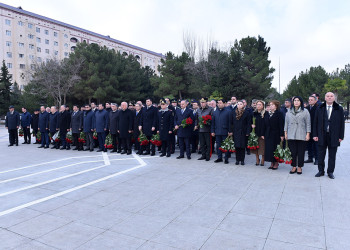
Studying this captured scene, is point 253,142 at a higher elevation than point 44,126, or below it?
below

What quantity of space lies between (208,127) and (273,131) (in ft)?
6.74

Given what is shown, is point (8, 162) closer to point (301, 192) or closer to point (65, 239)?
point (65, 239)

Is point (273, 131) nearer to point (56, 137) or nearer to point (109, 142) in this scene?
point (109, 142)

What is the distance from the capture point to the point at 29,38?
5512cm

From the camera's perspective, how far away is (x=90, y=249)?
297 cm

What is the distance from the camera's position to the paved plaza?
3160 millimetres

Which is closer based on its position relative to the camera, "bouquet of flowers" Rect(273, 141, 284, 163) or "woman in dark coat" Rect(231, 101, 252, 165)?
"bouquet of flowers" Rect(273, 141, 284, 163)

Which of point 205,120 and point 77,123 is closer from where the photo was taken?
point 205,120

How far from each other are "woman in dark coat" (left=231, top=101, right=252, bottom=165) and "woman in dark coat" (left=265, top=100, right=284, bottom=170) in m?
0.62

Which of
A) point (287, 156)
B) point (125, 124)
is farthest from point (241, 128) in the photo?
point (125, 124)

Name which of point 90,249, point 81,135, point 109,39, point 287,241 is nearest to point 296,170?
point 287,241

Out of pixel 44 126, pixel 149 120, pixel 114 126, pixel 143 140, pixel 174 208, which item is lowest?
pixel 174 208

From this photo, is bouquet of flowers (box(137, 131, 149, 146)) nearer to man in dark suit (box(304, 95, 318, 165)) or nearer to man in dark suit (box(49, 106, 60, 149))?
man in dark suit (box(49, 106, 60, 149))

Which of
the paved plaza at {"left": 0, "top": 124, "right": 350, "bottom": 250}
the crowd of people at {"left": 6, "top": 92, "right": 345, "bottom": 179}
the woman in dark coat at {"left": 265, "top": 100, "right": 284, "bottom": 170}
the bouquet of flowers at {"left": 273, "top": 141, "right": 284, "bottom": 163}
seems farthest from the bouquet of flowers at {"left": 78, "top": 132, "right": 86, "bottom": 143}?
the bouquet of flowers at {"left": 273, "top": 141, "right": 284, "bottom": 163}
